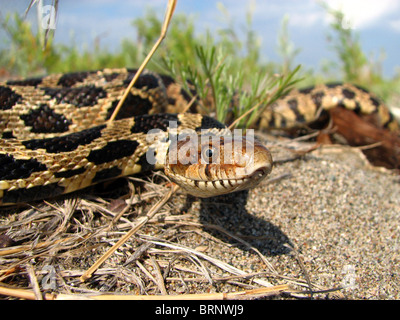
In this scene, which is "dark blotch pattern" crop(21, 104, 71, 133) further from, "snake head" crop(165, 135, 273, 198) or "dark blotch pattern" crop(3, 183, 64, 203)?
"snake head" crop(165, 135, 273, 198)

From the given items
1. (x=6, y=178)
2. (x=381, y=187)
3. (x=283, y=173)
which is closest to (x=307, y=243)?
(x=283, y=173)

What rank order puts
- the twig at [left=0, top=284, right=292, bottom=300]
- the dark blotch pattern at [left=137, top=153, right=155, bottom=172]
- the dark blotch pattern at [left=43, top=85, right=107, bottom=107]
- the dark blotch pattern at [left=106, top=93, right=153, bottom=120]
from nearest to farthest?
the twig at [left=0, top=284, right=292, bottom=300] → the dark blotch pattern at [left=137, top=153, right=155, bottom=172] → the dark blotch pattern at [left=43, top=85, right=107, bottom=107] → the dark blotch pattern at [left=106, top=93, right=153, bottom=120]

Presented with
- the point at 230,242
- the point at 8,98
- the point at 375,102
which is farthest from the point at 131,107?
the point at 375,102

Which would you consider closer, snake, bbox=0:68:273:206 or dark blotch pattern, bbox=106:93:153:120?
snake, bbox=0:68:273:206

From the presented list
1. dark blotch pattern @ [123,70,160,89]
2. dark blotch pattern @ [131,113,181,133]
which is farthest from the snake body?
dark blotch pattern @ [131,113,181,133]

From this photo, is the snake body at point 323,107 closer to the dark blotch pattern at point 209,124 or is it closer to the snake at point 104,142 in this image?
the dark blotch pattern at point 209,124
